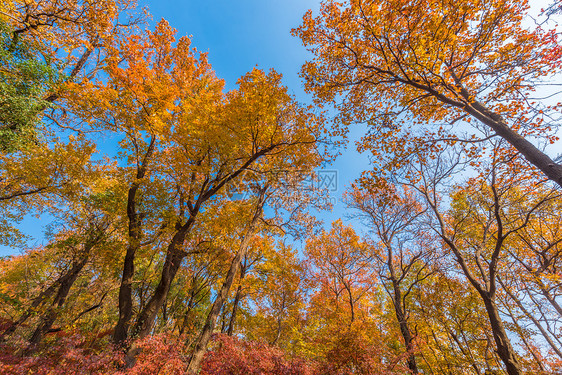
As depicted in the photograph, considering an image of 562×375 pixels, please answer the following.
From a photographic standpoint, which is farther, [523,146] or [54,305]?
[54,305]

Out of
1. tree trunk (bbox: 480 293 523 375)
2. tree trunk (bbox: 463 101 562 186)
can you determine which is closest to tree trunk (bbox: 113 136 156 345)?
tree trunk (bbox: 463 101 562 186)

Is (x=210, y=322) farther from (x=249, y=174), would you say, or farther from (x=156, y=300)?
(x=249, y=174)

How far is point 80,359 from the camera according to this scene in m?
4.55

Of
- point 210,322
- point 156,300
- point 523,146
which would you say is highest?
point 523,146

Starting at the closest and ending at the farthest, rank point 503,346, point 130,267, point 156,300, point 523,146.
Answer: point 523,146 < point 503,346 < point 156,300 < point 130,267

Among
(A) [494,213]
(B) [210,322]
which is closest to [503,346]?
(A) [494,213]

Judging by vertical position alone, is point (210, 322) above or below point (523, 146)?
below

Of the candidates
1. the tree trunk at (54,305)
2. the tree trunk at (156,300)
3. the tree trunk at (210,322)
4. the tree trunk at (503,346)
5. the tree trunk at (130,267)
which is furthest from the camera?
the tree trunk at (54,305)

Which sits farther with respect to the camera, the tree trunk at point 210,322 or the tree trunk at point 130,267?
the tree trunk at point 130,267

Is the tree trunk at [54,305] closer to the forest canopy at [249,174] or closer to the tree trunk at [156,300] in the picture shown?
the forest canopy at [249,174]

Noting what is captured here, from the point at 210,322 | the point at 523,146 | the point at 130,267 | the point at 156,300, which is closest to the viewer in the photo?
the point at 523,146

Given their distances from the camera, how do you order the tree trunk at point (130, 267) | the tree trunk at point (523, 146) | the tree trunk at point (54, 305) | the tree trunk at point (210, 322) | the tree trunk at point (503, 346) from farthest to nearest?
the tree trunk at point (54, 305)
the tree trunk at point (130, 267)
the tree trunk at point (210, 322)
the tree trunk at point (503, 346)
the tree trunk at point (523, 146)

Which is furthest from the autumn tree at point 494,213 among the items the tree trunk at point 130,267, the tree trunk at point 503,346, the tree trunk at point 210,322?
the tree trunk at point 130,267

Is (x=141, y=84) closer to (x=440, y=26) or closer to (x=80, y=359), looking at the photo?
(x=80, y=359)
